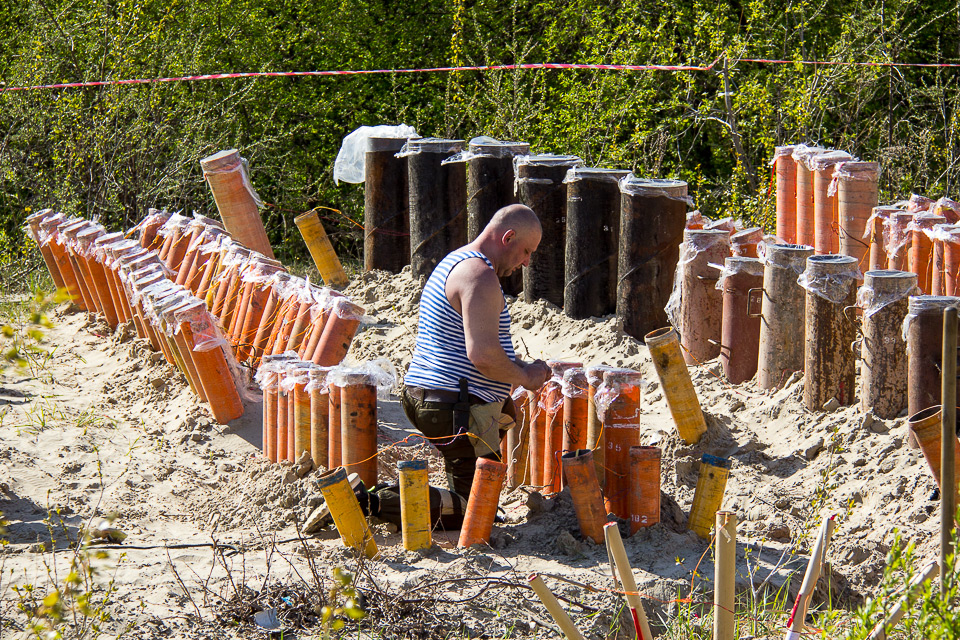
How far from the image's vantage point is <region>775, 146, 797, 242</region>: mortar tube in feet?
24.0

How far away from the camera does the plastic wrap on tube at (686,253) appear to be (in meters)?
6.32

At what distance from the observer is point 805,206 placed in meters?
7.15

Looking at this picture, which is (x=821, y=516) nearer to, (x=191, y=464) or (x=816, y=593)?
(x=816, y=593)

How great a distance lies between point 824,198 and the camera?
6.85 m

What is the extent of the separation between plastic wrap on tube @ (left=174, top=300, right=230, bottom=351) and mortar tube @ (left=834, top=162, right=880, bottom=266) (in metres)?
4.05

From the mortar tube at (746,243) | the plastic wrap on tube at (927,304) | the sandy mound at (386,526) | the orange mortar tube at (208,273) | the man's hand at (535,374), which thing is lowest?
the sandy mound at (386,526)

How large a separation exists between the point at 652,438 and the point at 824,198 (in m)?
2.36

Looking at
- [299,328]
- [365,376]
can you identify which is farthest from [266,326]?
[365,376]

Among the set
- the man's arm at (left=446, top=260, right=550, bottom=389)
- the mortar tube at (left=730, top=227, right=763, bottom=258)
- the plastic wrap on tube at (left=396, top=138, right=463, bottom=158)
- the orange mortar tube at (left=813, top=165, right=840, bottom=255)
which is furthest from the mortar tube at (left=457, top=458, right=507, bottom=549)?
the plastic wrap on tube at (left=396, top=138, right=463, bottom=158)

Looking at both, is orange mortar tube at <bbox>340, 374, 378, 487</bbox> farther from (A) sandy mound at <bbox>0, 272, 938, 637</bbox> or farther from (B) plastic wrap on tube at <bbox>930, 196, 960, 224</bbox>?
(B) plastic wrap on tube at <bbox>930, 196, 960, 224</bbox>

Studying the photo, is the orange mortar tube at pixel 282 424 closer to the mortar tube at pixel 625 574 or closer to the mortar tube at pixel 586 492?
the mortar tube at pixel 586 492

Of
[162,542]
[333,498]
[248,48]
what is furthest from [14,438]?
[248,48]

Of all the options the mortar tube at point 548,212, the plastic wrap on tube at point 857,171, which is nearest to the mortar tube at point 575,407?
the plastic wrap on tube at point 857,171

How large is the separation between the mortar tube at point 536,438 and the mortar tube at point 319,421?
1.03 metres
